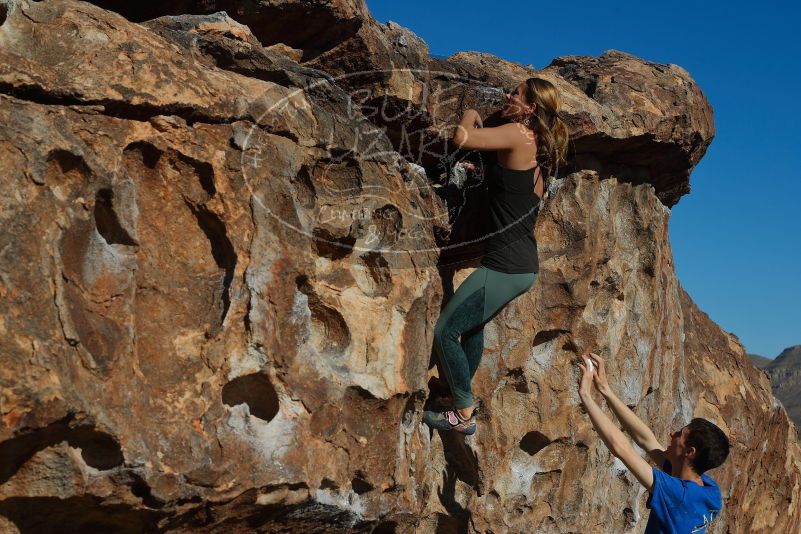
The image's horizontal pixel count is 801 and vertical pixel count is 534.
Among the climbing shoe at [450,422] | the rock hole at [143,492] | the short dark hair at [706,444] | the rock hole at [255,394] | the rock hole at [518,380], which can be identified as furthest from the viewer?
the rock hole at [518,380]

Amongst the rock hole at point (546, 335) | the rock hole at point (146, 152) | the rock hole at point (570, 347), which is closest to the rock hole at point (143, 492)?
the rock hole at point (146, 152)

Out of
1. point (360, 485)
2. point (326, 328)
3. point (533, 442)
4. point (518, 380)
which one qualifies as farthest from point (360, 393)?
point (533, 442)

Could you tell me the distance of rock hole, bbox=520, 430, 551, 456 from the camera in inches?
245

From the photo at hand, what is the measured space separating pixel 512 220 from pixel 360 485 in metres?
1.70

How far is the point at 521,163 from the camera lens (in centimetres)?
498

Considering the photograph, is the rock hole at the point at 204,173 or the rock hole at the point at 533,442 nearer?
the rock hole at the point at 204,173

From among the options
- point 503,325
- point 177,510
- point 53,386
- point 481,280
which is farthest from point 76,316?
point 503,325

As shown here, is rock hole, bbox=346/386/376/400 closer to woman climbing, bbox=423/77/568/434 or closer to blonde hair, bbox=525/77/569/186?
woman climbing, bbox=423/77/568/434

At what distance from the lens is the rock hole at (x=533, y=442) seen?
621 centimetres

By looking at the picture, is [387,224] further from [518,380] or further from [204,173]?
[518,380]

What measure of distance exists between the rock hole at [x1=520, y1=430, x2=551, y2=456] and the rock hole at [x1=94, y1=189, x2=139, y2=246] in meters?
3.31

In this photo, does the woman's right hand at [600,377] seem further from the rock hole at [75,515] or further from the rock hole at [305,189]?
the rock hole at [75,515]

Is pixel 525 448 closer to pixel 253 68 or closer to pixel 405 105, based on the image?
pixel 405 105

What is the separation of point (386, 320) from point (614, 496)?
306 centimetres
